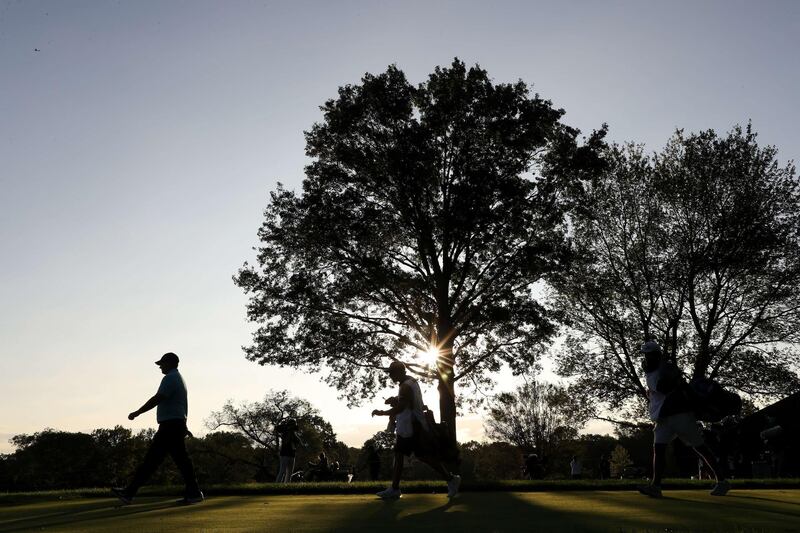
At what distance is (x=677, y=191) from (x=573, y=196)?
7873 millimetres

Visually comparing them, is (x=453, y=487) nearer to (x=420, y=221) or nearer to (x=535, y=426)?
(x=420, y=221)

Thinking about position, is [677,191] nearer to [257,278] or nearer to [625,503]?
[257,278]

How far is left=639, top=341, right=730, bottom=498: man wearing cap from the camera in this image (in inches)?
440

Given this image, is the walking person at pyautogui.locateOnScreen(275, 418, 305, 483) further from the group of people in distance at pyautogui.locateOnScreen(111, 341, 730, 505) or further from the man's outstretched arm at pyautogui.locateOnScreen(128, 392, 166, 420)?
the man's outstretched arm at pyautogui.locateOnScreen(128, 392, 166, 420)

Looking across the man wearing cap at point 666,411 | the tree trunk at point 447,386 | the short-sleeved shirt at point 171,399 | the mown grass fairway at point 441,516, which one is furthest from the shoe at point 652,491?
the tree trunk at point 447,386

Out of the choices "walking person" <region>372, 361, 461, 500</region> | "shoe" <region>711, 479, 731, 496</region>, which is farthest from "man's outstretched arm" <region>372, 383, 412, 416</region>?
"shoe" <region>711, 479, 731, 496</region>

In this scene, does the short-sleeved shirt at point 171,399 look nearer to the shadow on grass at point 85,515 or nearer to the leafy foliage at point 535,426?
the shadow on grass at point 85,515

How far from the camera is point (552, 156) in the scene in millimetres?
27969

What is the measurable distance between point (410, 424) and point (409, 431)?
111mm

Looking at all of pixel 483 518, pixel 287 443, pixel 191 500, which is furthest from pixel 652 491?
pixel 287 443

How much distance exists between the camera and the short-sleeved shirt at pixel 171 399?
1069 centimetres

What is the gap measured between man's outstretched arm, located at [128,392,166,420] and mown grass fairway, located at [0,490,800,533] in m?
1.25

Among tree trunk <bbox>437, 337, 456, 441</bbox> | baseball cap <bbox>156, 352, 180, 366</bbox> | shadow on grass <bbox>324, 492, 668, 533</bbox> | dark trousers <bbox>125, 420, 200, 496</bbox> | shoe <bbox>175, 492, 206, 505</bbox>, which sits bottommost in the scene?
shadow on grass <bbox>324, 492, 668, 533</bbox>

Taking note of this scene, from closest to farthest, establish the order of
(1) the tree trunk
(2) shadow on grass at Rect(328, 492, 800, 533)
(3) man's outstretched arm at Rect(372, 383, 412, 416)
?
(2) shadow on grass at Rect(328, 492, 800, 533)
(3) man's outstretched arm at Rect(372, 383, 412, 416)
(1) the tree trunk
